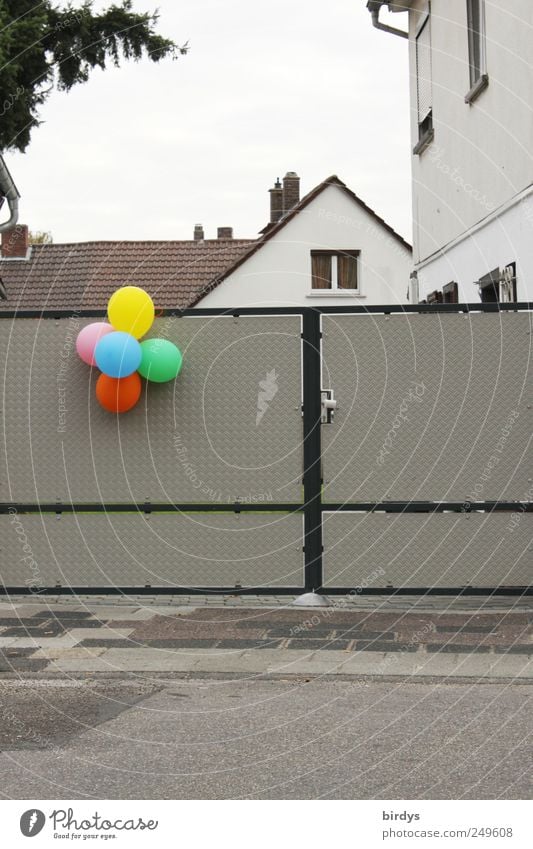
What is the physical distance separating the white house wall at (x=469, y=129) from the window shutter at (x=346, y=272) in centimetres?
1747

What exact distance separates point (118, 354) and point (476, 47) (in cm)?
723

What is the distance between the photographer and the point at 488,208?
14469 millimetres

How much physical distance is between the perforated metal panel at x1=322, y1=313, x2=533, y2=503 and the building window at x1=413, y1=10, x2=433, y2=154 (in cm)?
788

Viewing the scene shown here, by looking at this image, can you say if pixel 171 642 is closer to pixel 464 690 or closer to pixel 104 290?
pixel 464 690

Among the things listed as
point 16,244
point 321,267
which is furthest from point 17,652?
point 16,244

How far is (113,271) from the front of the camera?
1539 inches

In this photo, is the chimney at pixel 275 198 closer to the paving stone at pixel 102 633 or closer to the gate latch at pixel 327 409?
the gate latch at pixel 327 409

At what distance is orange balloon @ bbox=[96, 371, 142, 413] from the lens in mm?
10219

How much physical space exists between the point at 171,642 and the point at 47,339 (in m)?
2.85

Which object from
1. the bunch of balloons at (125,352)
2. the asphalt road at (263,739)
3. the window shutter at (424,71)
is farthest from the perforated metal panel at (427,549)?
the window shutter at (424,71)

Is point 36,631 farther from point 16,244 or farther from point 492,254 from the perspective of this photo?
point 16,244

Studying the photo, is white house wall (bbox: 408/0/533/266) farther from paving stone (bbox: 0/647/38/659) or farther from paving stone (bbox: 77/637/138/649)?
→ paving stone (bbox: 0/647/38/659)

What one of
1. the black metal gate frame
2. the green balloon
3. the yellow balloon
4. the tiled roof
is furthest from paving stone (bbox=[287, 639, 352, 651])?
the tiled roof

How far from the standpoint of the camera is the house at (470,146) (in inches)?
510
